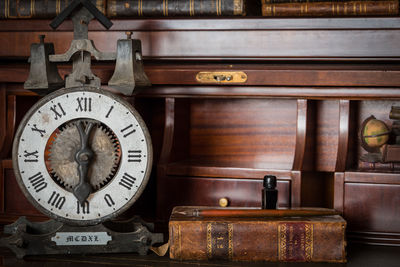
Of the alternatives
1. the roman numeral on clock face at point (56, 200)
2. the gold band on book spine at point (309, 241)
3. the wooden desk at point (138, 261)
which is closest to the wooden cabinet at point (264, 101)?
the wooden desk at point (138, 261)

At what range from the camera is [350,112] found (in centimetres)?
177

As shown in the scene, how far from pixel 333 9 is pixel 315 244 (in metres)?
0.83

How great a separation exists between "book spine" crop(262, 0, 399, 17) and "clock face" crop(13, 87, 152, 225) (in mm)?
667

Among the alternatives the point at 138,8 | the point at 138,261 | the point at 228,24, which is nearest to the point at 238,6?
the point at 228,24

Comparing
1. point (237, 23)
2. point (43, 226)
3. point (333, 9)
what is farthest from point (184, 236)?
point (333, 9)

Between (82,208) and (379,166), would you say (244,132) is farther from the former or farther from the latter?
(82,208)

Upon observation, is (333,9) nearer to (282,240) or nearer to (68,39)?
(282,240)

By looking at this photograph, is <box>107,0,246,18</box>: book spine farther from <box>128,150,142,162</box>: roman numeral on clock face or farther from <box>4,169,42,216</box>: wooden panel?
<box>4,169,42,216</box>: wooden panel

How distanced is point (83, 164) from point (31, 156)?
17 cm

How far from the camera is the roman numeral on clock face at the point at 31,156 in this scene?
1559mm

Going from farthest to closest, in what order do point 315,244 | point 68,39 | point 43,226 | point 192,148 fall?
point 192,148 < point 68,39 < point 43,226 < point 315,244

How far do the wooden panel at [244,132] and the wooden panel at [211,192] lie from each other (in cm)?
18

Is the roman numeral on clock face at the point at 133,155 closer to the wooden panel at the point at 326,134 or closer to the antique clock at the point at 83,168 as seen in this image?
the antique clock at the point at 83,168

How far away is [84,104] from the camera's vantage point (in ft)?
5.11
